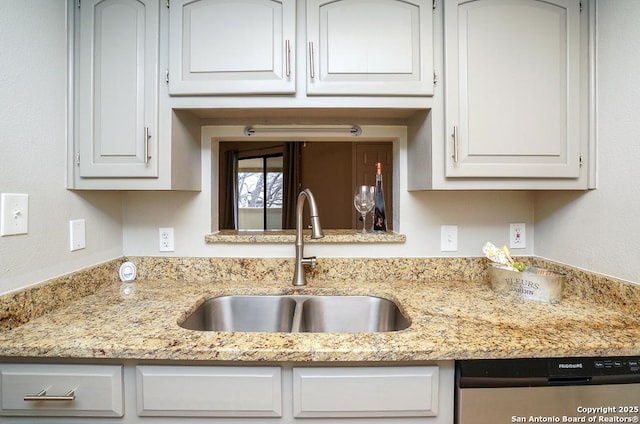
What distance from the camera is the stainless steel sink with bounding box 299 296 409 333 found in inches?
51.1

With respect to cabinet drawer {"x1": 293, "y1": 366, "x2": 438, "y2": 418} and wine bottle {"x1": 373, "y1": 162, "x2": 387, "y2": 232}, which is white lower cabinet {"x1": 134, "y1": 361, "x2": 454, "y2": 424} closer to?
cabinet drawer {"x1": 293, "y1": 366, "x2": 438, "y2": 418}

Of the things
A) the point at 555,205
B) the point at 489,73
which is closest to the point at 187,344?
the point at 489,73

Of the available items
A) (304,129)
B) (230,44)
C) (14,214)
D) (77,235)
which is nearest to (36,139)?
(14,214)

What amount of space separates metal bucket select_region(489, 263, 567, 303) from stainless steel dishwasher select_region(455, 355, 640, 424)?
0.32 metres

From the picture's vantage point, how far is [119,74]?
46.5 inches

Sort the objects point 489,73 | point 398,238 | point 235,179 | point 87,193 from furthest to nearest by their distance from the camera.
A: point 235,179
point 398,238
point 87,193
point 489,73

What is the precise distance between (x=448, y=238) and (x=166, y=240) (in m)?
1.31

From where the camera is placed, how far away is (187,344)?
32.9 inches

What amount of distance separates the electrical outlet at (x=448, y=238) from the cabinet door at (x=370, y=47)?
2.08ft

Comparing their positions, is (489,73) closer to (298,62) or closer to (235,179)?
(298,62)

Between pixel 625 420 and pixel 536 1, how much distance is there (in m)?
1.37

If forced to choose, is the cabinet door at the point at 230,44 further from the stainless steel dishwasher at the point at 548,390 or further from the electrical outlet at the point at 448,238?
the stainless steel dishwasher at the point at 548,390

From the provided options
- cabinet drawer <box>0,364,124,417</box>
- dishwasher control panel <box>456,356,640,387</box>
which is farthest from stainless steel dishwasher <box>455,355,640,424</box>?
cabinet drawer <box>0,364,124,417</box>

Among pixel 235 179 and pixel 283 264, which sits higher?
pixel 235 179
